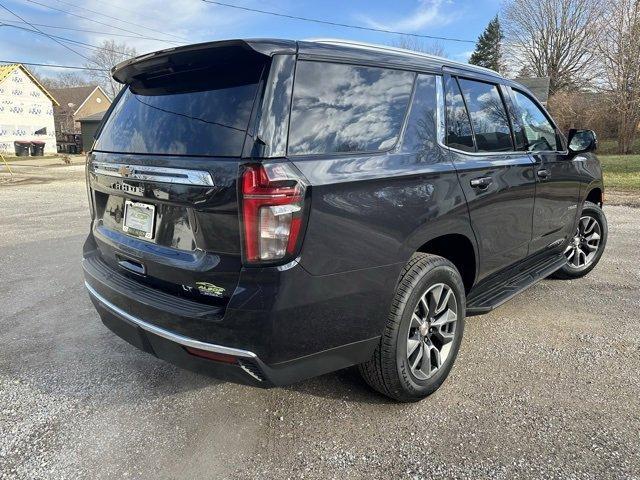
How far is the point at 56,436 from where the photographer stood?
2.45 m

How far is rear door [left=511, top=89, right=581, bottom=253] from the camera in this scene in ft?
12.1

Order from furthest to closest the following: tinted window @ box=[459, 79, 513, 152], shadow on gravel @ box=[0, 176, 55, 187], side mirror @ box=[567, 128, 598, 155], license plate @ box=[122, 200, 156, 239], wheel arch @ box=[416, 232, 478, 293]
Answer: shadow on gravel @ box=[0, 176, 55, 187]
side mirror @ box=[567, 128, 598, 155]
tinted window @ box=[459, 79, 513, 152]
wheel arch @ box=[416, 232, 478, 293]
license plate @ box=[122, 200, 156, 239]

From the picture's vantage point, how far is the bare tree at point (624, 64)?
93.5 ft

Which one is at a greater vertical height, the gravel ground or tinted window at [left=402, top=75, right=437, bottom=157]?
tinted window at [left=402, top=75, right=437, bottom=157]

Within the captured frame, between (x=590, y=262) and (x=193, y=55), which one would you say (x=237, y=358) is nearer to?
(x=193, y=55)

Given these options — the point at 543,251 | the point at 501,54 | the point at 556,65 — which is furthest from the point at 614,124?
the point at 543,251

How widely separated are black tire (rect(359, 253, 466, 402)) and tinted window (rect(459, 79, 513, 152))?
38.0 inches

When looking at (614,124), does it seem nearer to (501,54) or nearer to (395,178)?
(501,54)

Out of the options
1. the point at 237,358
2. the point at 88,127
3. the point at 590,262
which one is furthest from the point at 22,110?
the point at 237,358

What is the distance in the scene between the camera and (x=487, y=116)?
10.6 ft

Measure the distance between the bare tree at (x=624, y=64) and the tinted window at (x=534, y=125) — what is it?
30.4m

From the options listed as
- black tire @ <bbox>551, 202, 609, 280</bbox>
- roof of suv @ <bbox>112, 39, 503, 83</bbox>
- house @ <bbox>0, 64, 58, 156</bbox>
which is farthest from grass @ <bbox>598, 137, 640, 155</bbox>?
house @ <bbox>0, 64, 58, 156</bbox>

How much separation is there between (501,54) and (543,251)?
52899 mm

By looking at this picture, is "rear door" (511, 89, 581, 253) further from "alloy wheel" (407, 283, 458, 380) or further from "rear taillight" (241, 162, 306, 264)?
"rear taillight" (241, 162, 306, 264)
